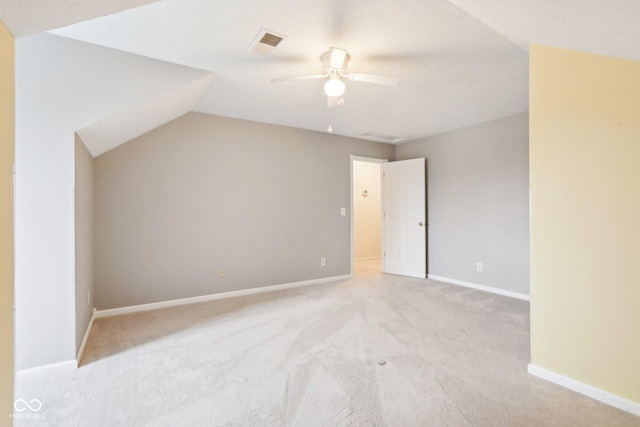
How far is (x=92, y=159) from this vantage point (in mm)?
3209

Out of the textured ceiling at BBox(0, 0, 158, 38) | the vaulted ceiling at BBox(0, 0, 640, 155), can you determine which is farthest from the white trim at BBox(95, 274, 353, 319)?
the textured ceiling at BBox(0, 0, 158, 38)

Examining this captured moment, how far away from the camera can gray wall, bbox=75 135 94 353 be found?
238cm

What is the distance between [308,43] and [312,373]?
244cm

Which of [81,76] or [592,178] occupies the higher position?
[81,76]

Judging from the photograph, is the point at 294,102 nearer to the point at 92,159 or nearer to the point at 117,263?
the point at 92,159

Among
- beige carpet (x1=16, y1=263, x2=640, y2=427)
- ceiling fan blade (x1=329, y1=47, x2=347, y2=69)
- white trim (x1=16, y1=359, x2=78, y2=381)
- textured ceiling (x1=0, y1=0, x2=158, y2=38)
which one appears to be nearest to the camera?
textured ceiling (x1=0, y1=0, x2=158, y2=38)

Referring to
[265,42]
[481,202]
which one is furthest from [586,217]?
[481,202]

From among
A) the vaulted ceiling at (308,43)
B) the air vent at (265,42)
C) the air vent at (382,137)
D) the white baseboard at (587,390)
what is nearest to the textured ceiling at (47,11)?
the vaulted ceiling at (308,43)

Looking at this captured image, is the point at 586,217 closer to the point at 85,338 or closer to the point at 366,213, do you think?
the point at 85,338

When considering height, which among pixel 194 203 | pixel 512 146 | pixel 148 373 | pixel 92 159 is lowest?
pixel 148 373

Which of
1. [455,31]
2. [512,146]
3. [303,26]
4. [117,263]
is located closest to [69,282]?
[117,263]

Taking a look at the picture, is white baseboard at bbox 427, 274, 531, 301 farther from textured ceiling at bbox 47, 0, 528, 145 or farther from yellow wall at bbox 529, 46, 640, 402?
textured ceiling at bbox 47, 0, 528, 145

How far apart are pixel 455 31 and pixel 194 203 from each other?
3.32m

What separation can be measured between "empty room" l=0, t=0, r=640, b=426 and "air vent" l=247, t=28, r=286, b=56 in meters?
0.02
